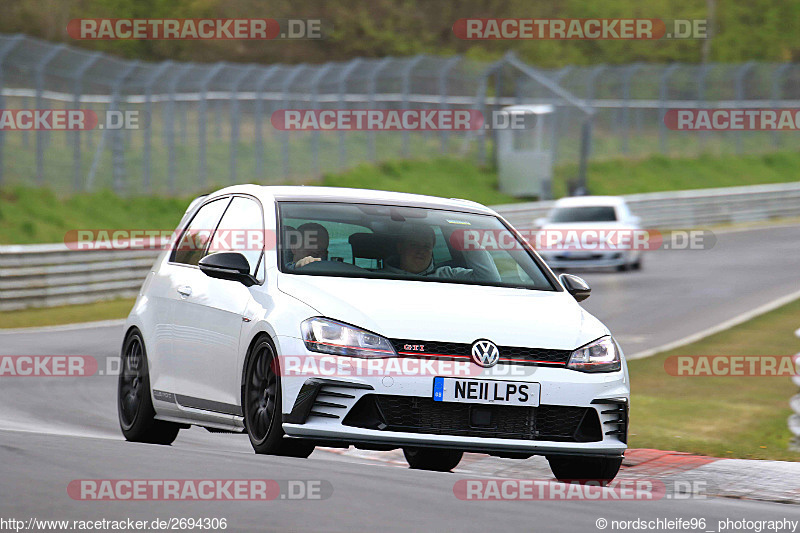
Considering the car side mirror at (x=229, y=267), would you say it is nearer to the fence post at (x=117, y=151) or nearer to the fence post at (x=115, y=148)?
the fence post at (x=115, y=148)

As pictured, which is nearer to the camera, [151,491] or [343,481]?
[151,491]

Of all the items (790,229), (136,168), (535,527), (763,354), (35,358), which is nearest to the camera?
(535,527)

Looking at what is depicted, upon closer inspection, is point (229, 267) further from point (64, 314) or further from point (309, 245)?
point (64, 314)

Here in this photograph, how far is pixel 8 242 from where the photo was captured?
27.7 m

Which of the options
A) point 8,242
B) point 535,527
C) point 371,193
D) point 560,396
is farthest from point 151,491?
point 8,242

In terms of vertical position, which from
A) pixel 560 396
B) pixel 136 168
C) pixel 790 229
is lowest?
pixel 790 229

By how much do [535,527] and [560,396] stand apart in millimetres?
2021

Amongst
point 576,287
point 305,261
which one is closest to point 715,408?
point 576,287

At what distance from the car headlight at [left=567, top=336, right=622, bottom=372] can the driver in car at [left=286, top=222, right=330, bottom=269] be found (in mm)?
1517

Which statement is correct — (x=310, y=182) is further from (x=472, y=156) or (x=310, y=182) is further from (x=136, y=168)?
(x=472, y=156)

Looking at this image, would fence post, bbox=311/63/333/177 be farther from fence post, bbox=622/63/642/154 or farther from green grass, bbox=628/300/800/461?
green grass, bbox=628/300/800/461

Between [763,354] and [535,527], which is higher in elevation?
[535,527]

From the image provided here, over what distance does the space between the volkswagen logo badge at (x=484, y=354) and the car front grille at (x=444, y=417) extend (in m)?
0.21

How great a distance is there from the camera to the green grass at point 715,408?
1049 cm
